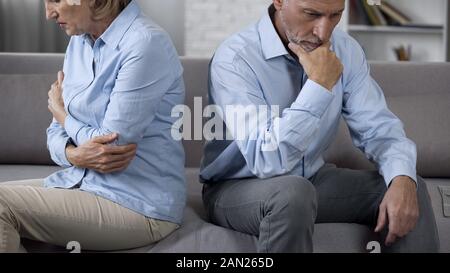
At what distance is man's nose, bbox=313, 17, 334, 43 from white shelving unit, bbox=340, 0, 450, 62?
170cm

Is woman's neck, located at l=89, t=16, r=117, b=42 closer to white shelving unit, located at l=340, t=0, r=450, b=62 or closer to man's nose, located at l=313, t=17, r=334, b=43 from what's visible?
man's nose, located at l=313, t=17, r=334, b=43

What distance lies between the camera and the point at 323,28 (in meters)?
0.99

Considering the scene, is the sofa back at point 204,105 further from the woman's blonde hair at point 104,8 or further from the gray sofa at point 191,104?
the woman's blonde hair at point 104,8

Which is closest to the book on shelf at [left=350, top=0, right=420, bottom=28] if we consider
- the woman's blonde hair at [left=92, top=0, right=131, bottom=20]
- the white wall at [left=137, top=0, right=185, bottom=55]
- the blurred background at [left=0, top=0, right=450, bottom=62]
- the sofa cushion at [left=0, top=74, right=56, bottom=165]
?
the blurred background at [left=0, top=0, right=450, bottom=62]

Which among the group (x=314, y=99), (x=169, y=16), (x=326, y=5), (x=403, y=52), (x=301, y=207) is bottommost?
(x=403, y=52)

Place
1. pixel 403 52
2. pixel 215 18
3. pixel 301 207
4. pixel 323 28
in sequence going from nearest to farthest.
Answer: pixel 301 207, pixel 323 28, pixel 215 18, pixel 403 52

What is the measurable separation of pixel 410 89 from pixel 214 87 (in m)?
0.54

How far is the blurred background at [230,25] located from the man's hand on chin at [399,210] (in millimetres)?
1657

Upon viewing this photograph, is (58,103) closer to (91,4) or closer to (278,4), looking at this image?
(91,4)

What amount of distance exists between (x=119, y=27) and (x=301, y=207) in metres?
0.34

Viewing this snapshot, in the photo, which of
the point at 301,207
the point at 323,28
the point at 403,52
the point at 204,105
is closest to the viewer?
the point at 301,207

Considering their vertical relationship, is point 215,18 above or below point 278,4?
below
